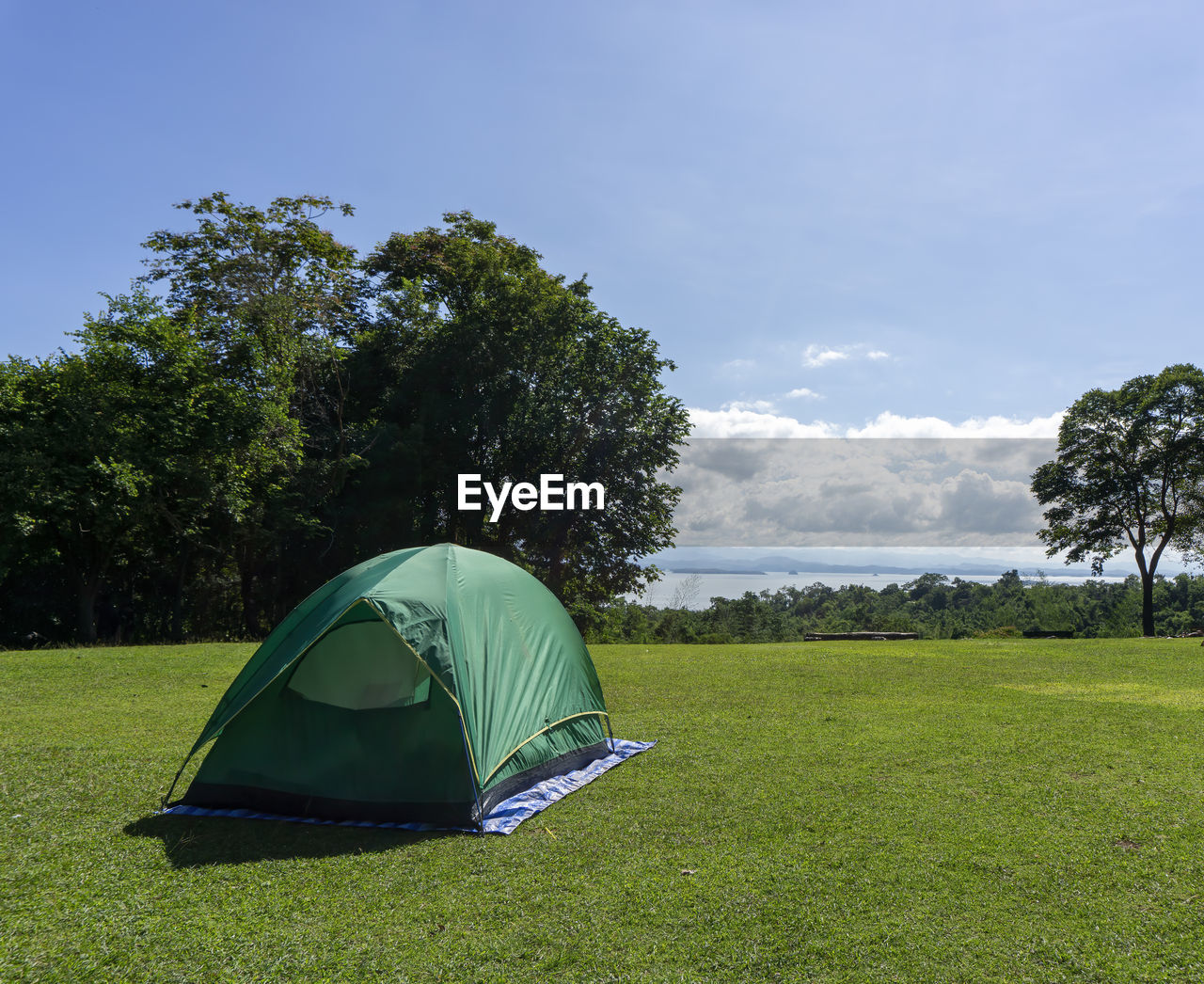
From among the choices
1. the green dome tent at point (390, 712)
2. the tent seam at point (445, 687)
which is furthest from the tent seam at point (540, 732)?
the tent seam at point (445, 687)

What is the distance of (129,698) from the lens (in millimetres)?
10867

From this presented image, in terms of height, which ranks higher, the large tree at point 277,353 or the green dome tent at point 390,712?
the large tree at point 277,353

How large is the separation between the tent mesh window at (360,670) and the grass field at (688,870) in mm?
1057

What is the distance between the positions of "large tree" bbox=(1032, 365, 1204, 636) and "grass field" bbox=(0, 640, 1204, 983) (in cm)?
2642

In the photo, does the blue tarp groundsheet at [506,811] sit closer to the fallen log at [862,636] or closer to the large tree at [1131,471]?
the fallen log at [862,636]

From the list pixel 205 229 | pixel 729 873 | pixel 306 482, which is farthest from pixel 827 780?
pixel 205 229

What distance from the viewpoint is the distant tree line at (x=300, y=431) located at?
19125mm

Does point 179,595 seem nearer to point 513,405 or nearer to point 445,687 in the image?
point 513,405

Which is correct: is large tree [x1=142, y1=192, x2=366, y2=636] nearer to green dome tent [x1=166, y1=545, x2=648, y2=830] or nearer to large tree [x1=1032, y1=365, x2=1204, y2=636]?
green dome tent [x1=166, y1=545, x2=648, y2=830]

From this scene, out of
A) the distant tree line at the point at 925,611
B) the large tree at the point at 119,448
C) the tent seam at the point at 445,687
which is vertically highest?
the large tree at the point at 119,448

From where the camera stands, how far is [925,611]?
184 ft

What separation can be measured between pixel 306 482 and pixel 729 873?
73.6 feet

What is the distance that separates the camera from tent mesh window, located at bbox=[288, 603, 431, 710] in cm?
641

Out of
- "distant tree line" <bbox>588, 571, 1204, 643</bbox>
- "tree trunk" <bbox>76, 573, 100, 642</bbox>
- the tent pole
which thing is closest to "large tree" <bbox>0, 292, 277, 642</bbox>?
"tree trunk" <bbox>76, 573, 100, 642</bbox>
